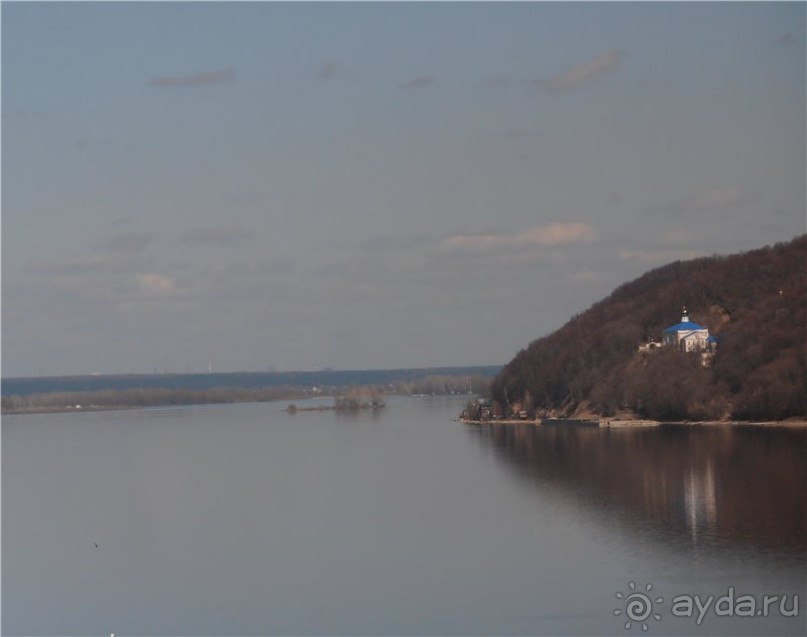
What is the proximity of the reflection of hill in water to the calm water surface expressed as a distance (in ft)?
0.38

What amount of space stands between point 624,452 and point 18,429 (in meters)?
66.2

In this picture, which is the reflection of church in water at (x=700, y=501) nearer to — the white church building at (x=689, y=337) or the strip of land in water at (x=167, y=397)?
the white church building at (x=689, y=337)

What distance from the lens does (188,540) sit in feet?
95.3

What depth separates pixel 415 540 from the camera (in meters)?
27.1

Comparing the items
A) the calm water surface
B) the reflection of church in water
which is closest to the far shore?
Answer: the calm water surface

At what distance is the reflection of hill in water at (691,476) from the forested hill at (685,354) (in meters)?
4.09

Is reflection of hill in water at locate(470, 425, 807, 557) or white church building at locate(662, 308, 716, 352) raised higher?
white church building at locate(662, 308, 716, 352)

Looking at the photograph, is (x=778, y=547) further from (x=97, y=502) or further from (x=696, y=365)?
(x=696, y=365)

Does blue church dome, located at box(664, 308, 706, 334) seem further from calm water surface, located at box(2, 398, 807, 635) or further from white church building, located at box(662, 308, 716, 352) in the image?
calm water surface, located at box(2, 398, 807, 635)

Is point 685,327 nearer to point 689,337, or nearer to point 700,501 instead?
point 689,337

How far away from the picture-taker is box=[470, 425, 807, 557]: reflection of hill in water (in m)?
25.7

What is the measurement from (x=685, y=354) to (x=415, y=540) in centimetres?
4300

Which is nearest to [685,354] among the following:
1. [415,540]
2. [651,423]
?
[651,423]

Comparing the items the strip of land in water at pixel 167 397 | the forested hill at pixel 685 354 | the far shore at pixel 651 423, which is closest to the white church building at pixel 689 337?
the forested hill at pixel 685 354
